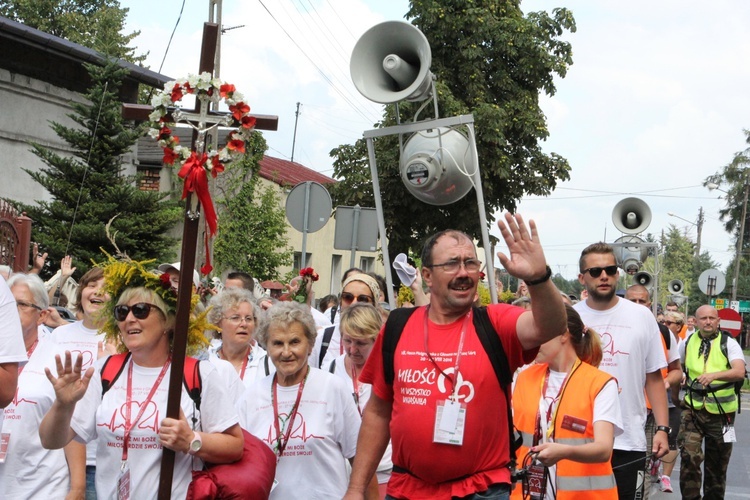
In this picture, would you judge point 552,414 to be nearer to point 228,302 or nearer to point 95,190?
point 228,302

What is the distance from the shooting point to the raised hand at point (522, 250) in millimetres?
3967

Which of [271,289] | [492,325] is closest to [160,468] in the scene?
[492,325]

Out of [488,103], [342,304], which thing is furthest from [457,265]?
[488,103]

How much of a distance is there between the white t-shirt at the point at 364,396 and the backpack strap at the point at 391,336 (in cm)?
115

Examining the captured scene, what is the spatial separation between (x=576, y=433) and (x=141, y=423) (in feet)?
6.97

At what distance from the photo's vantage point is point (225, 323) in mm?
7160

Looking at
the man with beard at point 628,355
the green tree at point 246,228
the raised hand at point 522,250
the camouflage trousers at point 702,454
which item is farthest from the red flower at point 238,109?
the green tree at point 246,228

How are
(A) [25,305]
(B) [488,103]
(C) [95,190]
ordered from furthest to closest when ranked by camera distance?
(B) [488,103]
(C) [95,190]
(A) [25,305]

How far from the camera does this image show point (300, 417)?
18.0ft

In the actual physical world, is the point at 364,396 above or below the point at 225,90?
below

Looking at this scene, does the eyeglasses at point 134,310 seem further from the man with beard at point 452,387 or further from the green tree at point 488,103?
the green tree at point 488,103

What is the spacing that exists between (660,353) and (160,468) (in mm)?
3968

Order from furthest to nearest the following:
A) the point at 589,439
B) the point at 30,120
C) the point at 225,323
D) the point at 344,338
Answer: the point at 30,120 < the point at 225,323 < the point at 344,338 < the point at 589,439

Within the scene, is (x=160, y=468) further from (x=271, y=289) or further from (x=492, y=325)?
(x=271, y=289)
